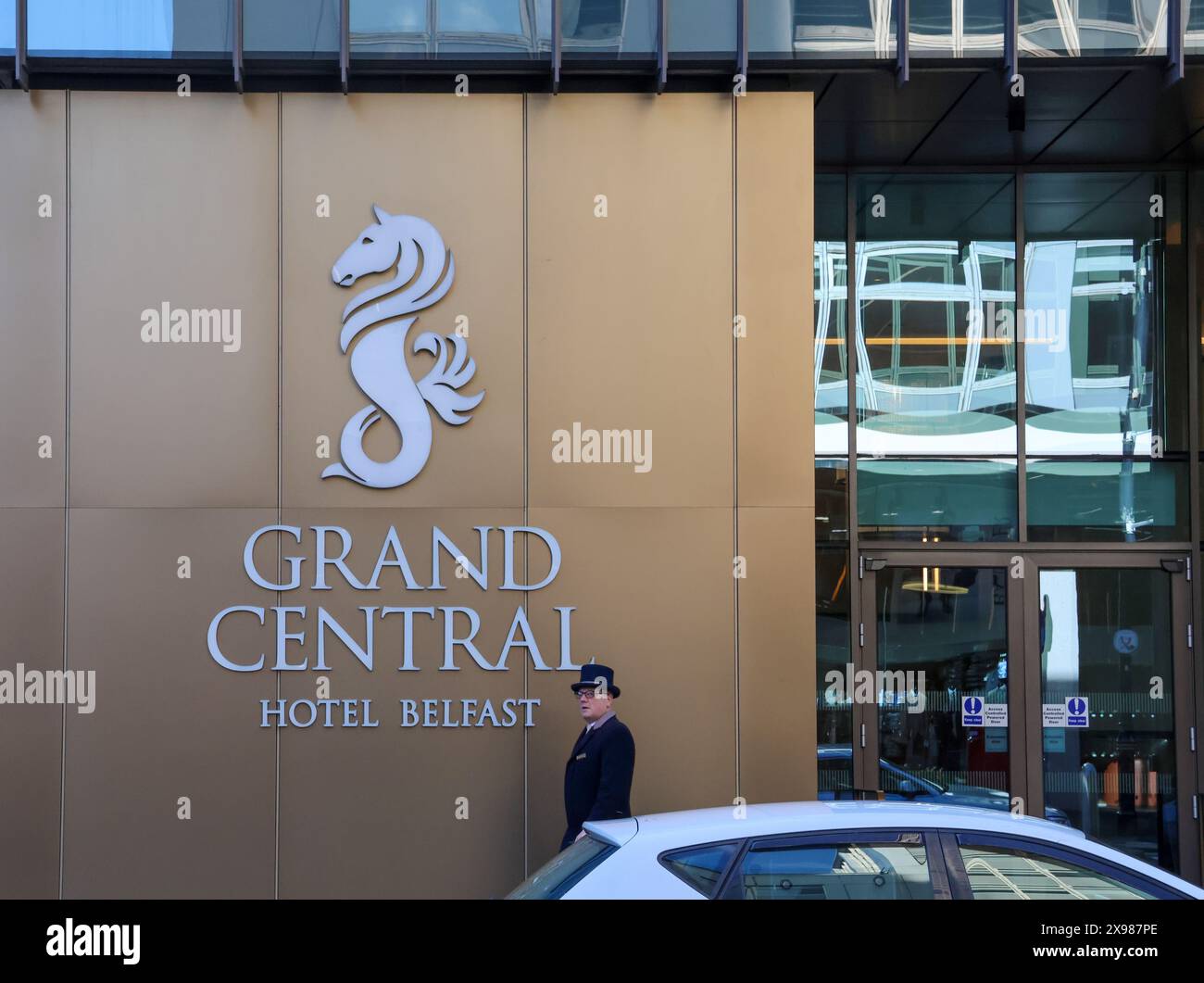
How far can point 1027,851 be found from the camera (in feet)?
14.2

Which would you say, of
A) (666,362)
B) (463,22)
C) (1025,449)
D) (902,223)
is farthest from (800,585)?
(463,22)

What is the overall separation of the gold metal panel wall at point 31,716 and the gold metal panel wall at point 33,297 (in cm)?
30

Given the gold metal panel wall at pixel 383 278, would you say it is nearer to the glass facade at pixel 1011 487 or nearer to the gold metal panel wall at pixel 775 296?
the gold metal panel wall at pixel 775 296

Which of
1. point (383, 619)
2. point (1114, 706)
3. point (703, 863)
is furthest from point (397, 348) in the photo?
point (1114, 706)

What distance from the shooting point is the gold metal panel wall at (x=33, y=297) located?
8.50 metres

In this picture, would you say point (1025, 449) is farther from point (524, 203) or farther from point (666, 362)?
point (524, 203)

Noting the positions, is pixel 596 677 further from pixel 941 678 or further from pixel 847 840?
pixel 941 678

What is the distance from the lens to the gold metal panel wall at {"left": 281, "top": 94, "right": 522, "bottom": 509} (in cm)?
Answer: 855

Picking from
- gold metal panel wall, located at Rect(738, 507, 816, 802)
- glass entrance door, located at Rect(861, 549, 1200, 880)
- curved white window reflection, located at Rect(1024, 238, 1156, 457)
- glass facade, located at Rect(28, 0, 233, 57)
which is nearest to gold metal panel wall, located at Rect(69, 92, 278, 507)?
glass facade, located at Rect(28, 0, 233, 57)

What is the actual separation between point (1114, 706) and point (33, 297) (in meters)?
9.20

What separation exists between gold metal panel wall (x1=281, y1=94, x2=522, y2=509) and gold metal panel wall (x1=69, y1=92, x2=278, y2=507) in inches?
8.2

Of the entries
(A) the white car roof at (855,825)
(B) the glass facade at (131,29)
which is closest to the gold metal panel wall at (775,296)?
(B) the glass facade at (131,29)

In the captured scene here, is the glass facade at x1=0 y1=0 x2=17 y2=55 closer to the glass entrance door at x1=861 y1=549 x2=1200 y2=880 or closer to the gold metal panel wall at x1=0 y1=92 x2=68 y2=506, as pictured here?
the gold metal panel wall at x1=0 y1=92 x2=68 y2=506
